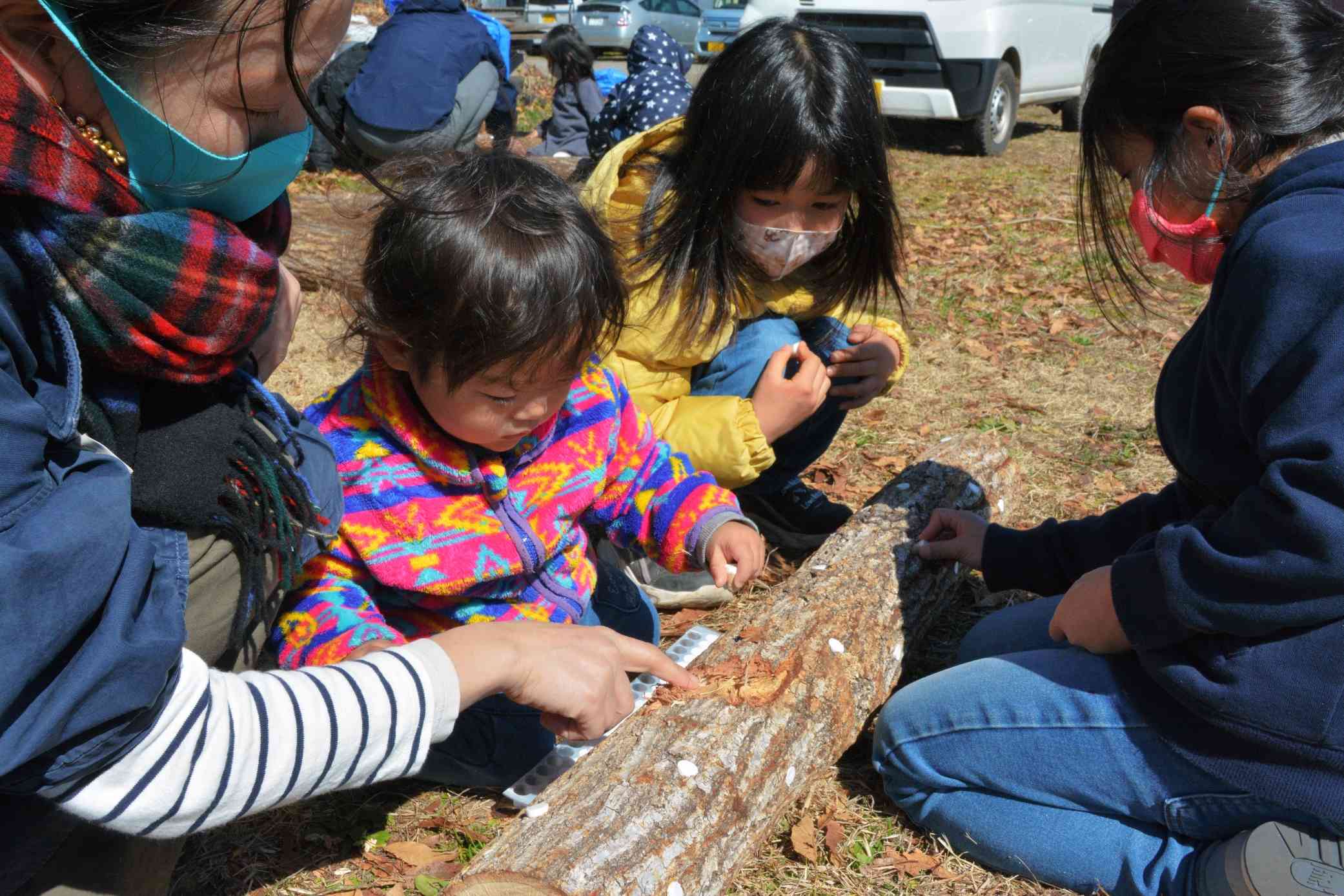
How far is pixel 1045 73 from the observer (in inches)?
425

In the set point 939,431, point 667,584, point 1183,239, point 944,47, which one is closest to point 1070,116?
point 944,47

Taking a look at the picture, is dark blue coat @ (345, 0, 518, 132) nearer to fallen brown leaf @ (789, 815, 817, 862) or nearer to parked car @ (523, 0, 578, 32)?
fallen brown leaf @ (789, 815, 817, 862)

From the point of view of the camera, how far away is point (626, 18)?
2144 cm

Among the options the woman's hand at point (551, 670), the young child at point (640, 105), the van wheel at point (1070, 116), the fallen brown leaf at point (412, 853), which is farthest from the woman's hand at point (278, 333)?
the van wheel at point (1070, 116)

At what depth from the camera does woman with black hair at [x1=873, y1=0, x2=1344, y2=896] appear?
159cm

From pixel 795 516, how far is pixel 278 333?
1.77 metres

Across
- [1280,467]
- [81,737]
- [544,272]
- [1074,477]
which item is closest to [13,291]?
[81,737]

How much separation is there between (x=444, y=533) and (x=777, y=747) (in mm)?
765

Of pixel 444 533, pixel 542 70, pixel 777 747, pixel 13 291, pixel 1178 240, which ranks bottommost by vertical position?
pixel 542 70

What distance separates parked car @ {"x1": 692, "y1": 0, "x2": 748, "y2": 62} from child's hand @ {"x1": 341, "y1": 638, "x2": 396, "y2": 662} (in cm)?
1480

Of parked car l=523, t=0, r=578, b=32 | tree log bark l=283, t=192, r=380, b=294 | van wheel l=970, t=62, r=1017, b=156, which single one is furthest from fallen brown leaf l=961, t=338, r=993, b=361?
parked car l=523, t=0, r=578, b=32

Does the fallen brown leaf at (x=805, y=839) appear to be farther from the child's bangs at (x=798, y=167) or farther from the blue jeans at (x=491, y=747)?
the child's bangs at (x=798, y=167)

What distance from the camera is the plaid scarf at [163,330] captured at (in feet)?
4.34

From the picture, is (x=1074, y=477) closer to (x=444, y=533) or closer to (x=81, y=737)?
(x=444, y=533)
